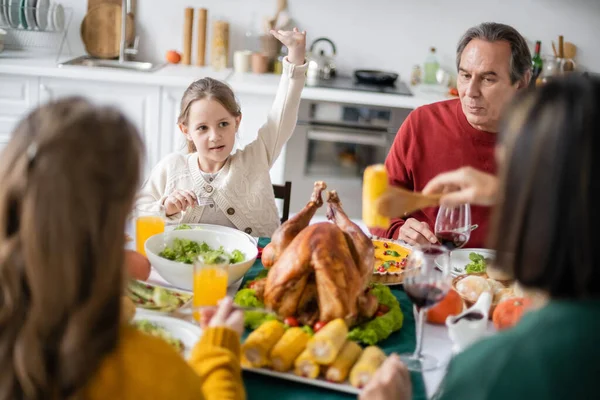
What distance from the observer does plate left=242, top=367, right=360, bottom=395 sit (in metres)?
1.28

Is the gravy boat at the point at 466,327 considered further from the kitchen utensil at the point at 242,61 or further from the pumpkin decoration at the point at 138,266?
the kitchen utensil at the point at 242,61

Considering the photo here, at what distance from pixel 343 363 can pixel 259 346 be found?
17 centimetres

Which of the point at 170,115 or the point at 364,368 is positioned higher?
the point at 170,115

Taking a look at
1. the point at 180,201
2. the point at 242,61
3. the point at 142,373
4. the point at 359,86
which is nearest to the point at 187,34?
the point at 242,61

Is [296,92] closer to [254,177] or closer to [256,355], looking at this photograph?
[254,177]

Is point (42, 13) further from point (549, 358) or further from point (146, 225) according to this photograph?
point (549, 358)

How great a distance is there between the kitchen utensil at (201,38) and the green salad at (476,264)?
287 centimetres

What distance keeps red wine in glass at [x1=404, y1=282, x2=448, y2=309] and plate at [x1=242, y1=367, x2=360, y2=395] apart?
0.23 meters

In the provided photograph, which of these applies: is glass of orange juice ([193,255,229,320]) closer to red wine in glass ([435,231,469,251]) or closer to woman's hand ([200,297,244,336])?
woman's hand ([200,297,244,336])

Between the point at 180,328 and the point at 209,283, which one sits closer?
the point at 180,328

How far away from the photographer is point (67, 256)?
88 centimetres

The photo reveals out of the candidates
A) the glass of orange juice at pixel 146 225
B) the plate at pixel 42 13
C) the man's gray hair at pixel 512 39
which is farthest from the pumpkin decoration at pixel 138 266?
the plate at pixel 42 13

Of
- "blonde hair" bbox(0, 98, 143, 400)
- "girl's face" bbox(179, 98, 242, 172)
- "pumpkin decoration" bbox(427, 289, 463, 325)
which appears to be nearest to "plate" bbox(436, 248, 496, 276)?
"pumpkin decoration" bbox(427, 289, 463, 325)

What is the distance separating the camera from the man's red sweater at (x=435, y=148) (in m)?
2.48
